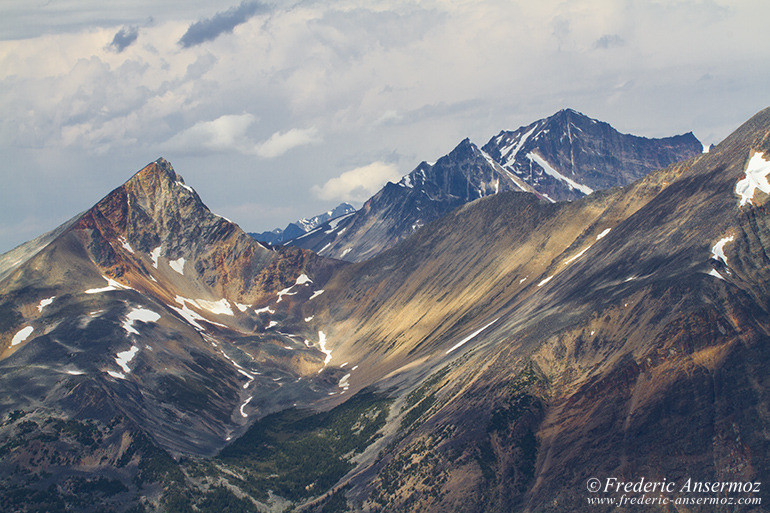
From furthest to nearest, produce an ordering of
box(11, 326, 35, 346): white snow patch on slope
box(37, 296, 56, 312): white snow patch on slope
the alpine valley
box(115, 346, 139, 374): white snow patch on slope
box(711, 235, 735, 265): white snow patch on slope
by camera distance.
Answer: box(37, 296, 56, 312): white snow patch on slope → box(11, 326, 35, 346): white snow patch on slope → box(115, 346, 139, 374): white snow patch on slope → box(711, 235, 735, 265): white snow patch on slope → the alpine valley

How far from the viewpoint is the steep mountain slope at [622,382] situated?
73875 mm

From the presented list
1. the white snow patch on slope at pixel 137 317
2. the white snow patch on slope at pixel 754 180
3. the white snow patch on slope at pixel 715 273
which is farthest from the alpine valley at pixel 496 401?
the white snow patch on slope at pixel 137 317

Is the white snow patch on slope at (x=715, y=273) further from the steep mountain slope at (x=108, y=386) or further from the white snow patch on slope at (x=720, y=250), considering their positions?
the steep mountain slope at (x=108, y=386)

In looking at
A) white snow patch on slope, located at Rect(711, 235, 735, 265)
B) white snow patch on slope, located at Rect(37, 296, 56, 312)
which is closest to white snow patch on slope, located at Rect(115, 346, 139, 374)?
white snow patch on slope, located at Rect(37, 296, 56, 312)

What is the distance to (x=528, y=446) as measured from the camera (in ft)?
276

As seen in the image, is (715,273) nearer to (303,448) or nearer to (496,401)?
(496,401)

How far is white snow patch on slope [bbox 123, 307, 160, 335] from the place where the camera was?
164m

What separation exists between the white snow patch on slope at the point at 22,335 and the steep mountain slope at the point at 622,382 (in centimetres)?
10028

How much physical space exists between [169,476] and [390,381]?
207ft

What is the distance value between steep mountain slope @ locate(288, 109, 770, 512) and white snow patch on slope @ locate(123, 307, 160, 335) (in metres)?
80.4

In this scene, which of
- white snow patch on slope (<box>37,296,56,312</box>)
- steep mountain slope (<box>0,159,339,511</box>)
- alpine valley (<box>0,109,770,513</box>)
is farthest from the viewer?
white snow patch on slope (<box>37,296,56,312</box>)

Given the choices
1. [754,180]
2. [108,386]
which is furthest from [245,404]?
[754,180]

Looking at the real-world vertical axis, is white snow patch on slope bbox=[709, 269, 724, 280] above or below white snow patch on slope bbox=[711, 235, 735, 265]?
below

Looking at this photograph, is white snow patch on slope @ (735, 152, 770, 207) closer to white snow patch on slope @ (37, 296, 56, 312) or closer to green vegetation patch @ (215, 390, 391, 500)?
green vegetation patch @ (215, 390, 391, 500)
